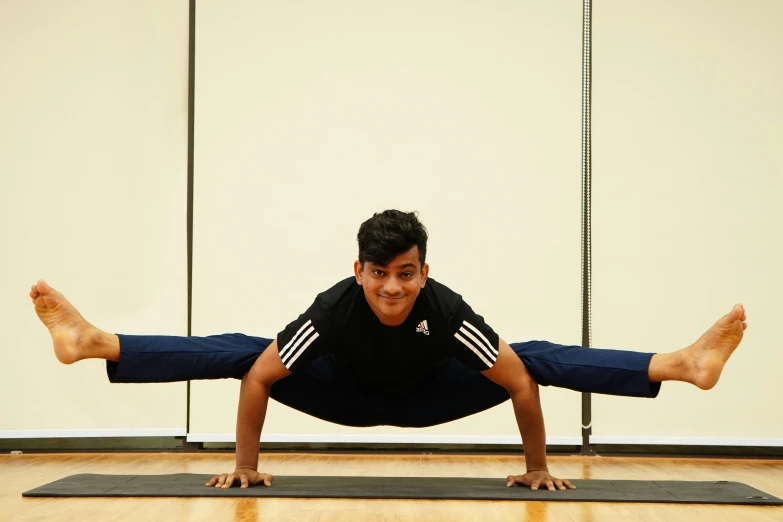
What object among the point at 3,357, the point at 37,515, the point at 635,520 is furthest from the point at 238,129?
the point at 635,520

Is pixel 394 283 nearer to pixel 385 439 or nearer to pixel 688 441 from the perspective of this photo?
pixel 385 439

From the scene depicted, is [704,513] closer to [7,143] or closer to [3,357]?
[3,357]

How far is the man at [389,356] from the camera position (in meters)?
2.40

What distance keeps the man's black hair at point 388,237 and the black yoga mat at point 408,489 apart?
72 centimetres

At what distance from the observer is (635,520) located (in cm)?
214

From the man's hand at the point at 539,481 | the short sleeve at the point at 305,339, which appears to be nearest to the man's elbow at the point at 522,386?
the man's hand at the point at 539,481

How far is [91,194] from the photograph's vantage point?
153 inches

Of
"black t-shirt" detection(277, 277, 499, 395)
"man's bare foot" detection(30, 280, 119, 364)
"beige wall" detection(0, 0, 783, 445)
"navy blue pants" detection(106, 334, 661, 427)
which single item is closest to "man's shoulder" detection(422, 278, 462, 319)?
"black t-shirt" detection(277, 277, 499, 395)

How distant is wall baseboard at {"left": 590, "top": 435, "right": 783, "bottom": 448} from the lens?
12.2 feet

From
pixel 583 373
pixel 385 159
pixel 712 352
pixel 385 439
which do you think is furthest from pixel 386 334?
pixel 385 159

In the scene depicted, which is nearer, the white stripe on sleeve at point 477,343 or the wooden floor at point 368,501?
the wooden floor at point 368,501

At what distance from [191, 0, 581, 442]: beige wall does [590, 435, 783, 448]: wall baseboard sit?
0.17m

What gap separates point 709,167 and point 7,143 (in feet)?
10.9

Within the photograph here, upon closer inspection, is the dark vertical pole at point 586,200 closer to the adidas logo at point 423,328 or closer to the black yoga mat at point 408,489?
Result: the black yoga mat at point 408,489
